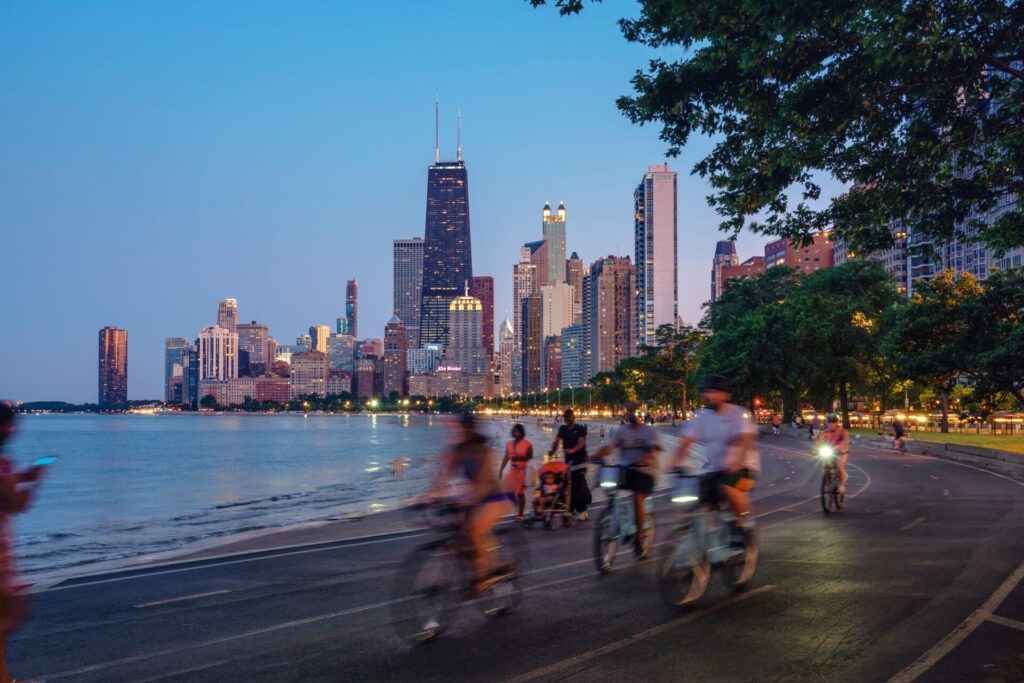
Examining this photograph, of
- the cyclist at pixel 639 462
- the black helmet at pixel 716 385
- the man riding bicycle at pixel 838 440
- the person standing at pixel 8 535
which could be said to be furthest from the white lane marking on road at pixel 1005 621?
the man riding bicycle at pixel 838 440

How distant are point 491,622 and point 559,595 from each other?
58.7 inches

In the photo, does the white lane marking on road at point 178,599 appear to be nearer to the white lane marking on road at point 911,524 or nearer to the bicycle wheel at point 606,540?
the bicycle wheel at point 606,540

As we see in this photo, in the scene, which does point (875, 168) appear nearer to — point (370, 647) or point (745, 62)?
point (745, 62)

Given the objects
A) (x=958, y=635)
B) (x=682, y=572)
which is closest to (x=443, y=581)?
(x=682, y=572)

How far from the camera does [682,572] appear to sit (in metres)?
9.31

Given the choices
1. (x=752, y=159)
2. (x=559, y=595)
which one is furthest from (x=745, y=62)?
(x=559, y=595)

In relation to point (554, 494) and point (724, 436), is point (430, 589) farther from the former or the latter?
point (554, 494)

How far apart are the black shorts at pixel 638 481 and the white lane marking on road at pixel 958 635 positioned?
12.9ft

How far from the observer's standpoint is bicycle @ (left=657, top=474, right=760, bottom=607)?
9.30 metres

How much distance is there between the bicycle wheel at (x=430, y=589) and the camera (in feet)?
26.6

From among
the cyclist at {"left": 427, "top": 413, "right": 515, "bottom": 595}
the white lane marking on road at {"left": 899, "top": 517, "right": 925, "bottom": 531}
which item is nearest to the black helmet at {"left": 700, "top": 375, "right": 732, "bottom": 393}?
the cyclist at {"left": 427, "top": 413, "right": 515, "bottom": 595}

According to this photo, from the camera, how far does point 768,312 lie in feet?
249

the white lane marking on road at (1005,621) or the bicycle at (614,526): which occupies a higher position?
the bicycle at (614,526)

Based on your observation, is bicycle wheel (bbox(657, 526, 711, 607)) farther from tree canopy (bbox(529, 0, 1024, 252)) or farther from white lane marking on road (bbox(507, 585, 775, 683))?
tree canopy (bbox(529, 0, 1024, 252))
